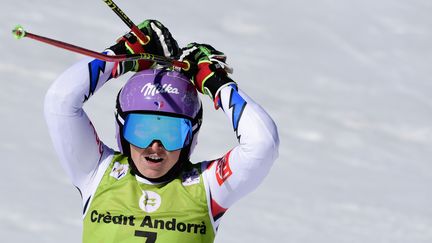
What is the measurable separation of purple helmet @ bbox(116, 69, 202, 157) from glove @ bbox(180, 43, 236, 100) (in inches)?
2.4

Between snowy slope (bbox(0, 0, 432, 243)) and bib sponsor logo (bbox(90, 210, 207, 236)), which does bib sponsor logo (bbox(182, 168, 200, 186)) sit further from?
snowy slope (bbox(0, 0, 432, 243))

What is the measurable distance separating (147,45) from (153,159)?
1.81 feet

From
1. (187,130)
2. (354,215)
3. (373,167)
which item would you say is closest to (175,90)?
(187,130)

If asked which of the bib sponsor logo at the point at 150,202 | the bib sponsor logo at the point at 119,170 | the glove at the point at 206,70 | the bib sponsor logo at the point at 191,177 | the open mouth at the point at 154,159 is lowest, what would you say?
the bib sponsor logo at the point at 150,202

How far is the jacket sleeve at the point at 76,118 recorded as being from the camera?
5.49 meters

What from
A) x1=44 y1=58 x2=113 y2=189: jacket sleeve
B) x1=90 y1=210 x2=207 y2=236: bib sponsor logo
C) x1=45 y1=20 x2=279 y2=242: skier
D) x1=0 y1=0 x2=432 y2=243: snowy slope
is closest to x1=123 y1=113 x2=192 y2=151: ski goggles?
x1=45 y1=20 x2=279 y2=242: skier

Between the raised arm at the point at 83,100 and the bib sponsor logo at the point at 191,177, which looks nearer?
the raised arm at the point at 83,100

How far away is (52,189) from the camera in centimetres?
850

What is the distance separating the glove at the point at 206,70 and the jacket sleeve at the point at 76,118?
14.8 inches

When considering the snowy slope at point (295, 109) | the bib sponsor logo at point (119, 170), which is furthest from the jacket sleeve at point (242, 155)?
the snowy slope at point (295, 109)

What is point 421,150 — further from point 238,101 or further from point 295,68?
point 238,101

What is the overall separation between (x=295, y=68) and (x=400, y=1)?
2.00 metres

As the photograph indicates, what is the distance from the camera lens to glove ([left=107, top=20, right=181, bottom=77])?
19.0ft

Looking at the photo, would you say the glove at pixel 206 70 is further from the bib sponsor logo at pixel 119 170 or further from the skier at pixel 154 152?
the bib sponsor logo at pixel 119 170
